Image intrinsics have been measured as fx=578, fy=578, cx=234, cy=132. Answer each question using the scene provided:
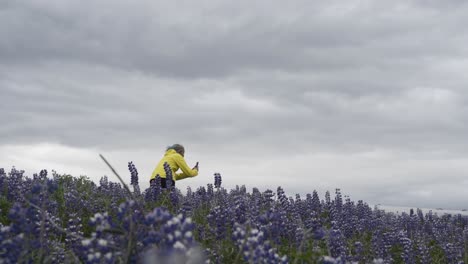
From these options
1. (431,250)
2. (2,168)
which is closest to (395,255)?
(431,250)

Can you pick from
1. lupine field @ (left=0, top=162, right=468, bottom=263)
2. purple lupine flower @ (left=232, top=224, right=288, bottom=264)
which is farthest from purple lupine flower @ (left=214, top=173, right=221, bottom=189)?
purple lupine flower @ (left=232, top=224, right=288, bottom=264)

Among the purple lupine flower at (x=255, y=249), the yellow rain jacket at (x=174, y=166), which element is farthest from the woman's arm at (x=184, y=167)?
the purple lupine flower at (x=255, y=249)

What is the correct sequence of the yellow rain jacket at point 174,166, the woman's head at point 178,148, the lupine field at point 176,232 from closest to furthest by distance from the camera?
the lupine field at point 176,232 → the yellow rain jacket at point 174,166 → the woman's head at point 178,148

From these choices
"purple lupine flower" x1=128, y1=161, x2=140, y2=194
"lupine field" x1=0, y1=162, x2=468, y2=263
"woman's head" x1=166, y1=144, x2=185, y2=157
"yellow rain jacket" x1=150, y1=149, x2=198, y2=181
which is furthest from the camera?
"woman's head" x1=166, y1=144, x2=185, y2=157

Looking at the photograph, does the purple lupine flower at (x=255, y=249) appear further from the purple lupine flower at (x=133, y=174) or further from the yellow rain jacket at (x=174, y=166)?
the yellow rain jacket at (x=174, y=166)

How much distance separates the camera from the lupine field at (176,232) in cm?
446

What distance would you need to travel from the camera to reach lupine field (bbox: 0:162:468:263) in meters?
4.46

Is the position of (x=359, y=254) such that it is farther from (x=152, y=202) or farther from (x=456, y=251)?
(x=152, y=202)

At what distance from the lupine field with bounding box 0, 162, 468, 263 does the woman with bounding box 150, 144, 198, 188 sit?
826 mm

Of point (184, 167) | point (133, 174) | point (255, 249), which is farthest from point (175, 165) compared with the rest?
point (255, 249)

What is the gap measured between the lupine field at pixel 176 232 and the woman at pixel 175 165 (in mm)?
826

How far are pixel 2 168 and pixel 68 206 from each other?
4.70 meters

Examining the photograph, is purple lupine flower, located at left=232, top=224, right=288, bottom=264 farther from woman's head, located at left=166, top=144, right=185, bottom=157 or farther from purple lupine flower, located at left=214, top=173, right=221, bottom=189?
woman's head, located at left=166, top=144, right=185, bottom=157

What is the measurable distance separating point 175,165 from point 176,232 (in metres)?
13.4
